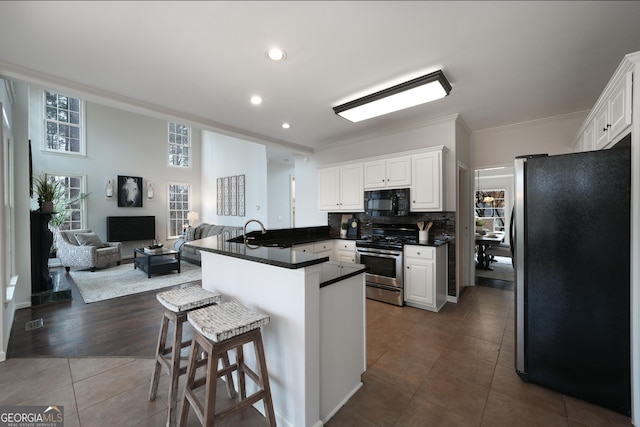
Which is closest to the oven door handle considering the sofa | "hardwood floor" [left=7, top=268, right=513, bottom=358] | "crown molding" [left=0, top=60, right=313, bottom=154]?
"hardwood floor" [left=7, top=268, right=513, bottom=358]

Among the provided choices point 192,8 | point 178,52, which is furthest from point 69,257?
point 192,8

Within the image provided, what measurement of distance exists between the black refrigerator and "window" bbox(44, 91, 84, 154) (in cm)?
910

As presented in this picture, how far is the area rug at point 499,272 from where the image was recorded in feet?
16.1

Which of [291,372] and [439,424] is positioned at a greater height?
[291,372]

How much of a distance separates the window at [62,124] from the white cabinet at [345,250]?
23.3 feet

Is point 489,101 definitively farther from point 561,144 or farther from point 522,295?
point 522,295

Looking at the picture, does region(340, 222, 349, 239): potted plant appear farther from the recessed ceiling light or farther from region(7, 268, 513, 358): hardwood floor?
the recessed ceiling light

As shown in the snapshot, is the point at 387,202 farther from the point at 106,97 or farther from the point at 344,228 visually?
the point at 106,97

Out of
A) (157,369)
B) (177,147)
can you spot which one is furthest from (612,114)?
(177,147)

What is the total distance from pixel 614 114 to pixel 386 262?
2.53m

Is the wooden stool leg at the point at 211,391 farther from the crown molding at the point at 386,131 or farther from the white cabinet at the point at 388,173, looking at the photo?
the crown molding at the point at 386,131

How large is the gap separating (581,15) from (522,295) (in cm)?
197

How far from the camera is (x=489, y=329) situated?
9.37 ft

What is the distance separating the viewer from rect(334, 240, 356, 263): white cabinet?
4.12 meters
